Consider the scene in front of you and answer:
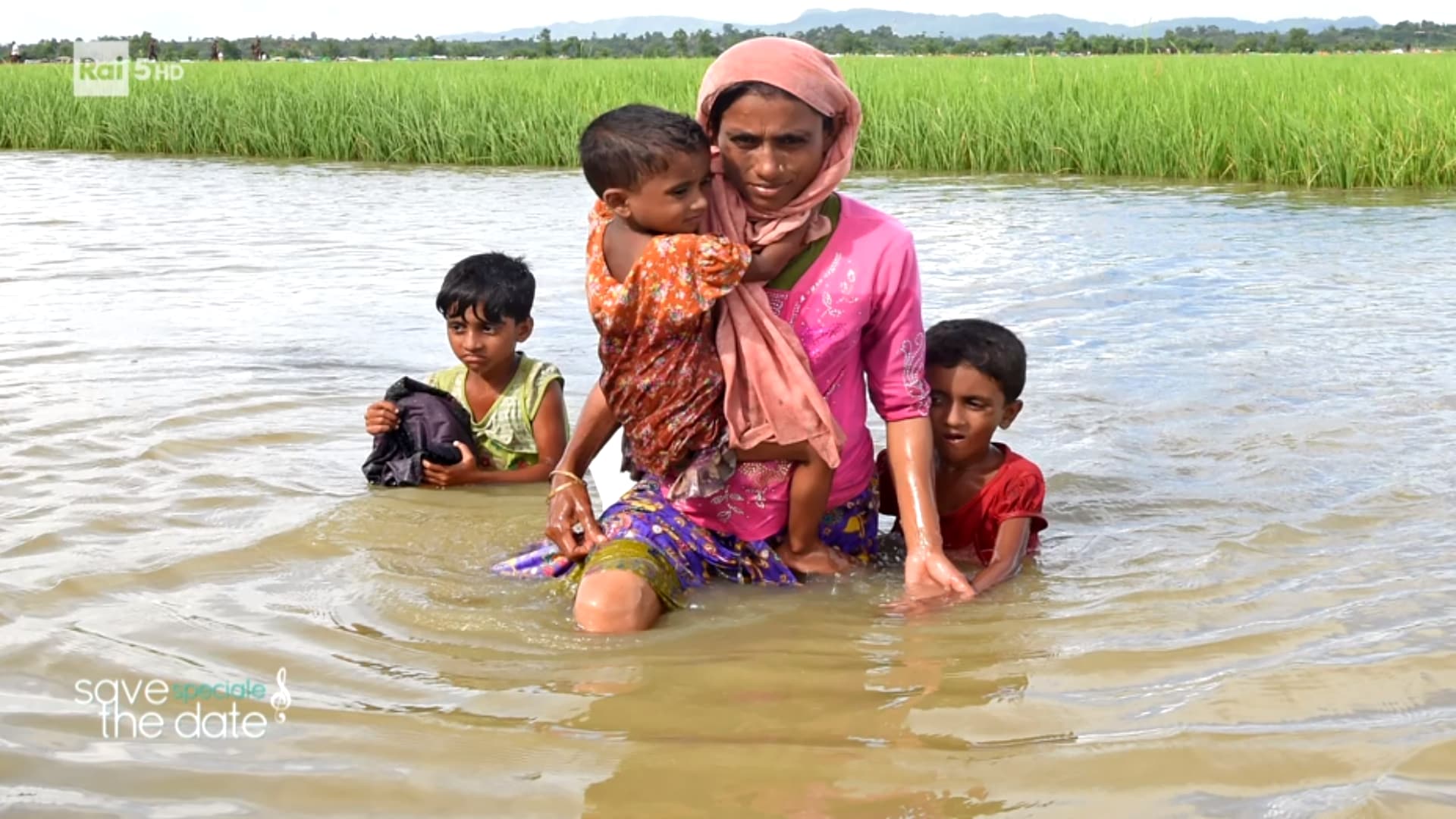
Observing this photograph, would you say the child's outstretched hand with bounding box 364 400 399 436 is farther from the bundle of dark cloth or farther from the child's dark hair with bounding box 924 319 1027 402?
the child's dark hair with bounding box 924 319 1027 402

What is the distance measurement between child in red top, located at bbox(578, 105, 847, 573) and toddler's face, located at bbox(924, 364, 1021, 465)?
0.42m

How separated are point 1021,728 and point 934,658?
1.19 ft

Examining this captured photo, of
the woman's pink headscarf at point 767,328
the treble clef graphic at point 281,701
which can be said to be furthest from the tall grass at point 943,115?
the treble clef graphic at point 281,701

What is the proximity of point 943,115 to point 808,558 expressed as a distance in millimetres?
9678

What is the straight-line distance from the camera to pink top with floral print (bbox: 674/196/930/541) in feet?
9.41

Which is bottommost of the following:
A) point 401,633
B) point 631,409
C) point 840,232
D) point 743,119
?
point 401,633

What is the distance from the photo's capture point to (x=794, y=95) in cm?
268

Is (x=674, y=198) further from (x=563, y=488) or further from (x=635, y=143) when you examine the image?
(x=563, y=488)

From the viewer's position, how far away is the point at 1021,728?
2312mm

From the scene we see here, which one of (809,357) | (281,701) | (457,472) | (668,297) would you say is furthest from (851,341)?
(457,472)

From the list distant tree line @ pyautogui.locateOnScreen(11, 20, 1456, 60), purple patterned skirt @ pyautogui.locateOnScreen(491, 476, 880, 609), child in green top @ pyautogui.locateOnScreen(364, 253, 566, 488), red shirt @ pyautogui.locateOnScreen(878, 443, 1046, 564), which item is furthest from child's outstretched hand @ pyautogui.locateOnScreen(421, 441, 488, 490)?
distant tree line @ pyautogui.locateOnScreen(11, 20, 1456, 60)

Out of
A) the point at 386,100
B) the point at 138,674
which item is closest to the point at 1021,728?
the point at 138,674

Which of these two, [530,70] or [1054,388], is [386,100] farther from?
[1054,388]

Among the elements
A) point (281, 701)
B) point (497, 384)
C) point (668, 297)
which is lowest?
point (281, 701)
